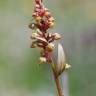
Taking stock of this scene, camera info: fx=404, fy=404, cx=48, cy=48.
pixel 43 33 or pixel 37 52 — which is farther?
pixel 37 52

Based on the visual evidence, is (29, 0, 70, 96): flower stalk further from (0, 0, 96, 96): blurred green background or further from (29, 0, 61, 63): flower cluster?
(0, 0, 96, 96): blurred green background

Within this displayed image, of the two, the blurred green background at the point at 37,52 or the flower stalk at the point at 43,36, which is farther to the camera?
the blurred green background at the point at 37,52

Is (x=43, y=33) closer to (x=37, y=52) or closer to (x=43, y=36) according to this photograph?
(x=43, y=36)

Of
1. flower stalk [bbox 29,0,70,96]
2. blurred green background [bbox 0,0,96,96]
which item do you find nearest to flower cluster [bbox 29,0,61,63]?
flower stalk [bbox 29,0,70,96]

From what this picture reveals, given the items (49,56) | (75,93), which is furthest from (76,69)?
(49,56)

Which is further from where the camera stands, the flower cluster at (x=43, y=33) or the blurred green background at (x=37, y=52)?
the blurred green background at (x=37, y=52)

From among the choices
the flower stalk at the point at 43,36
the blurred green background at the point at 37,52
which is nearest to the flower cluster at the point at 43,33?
Result: the flower stalk at the point at 43,36

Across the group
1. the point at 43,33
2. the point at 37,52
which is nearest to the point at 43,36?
the point at 43,33

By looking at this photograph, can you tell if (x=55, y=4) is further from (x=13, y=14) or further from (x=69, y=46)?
(x=69, y=46)

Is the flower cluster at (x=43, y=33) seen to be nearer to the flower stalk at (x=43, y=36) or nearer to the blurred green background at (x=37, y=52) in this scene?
the flower stalk at (x=43, y=36)
